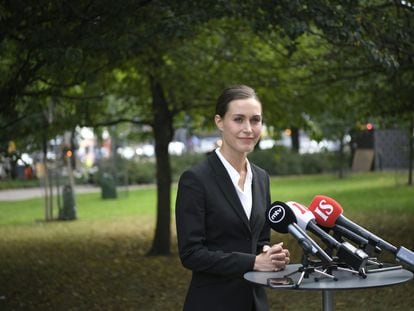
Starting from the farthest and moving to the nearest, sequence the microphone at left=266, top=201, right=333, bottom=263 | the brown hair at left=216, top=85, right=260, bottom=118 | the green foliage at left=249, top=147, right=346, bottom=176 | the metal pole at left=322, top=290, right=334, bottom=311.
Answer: the green foliage at left=249, top=147, right=346, bottom=176 → the brown hair at left=216, top=85, right=260, bottom=118 → the metal pole at left=322, top=290, right=334, bottom=311 → the microphone at left=266, top=201, right=333, bottom=263

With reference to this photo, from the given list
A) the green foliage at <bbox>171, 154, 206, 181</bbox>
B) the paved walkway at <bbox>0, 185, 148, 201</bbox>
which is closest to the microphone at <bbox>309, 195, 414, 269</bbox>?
the paved walkway at <bbox>0, 185, 148, 201</bbox>

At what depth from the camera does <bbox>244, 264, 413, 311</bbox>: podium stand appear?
3.26 metres

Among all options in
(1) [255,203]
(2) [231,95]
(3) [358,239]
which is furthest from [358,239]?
(2) [231,95]

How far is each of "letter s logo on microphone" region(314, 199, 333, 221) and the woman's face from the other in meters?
0.45

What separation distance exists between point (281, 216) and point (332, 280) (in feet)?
1.27

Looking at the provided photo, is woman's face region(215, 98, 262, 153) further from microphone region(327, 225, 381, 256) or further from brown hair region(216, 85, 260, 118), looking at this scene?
microphone region(327, 225, 381, 256)

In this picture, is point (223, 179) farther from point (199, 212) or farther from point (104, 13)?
point (104, 13)

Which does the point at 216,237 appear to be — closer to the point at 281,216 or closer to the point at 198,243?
the point at 198,243

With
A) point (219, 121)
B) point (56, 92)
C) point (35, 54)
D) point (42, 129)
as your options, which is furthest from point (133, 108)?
point (219, 121)

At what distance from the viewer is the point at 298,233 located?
3.44 meters

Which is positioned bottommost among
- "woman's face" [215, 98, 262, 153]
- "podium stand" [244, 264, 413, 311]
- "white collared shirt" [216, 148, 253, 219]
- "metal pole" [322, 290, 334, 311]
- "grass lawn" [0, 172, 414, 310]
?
"grass lawn" [0, 172, 414, 310]

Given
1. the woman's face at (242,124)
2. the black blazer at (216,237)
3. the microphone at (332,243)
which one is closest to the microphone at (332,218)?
the microphone at (332,243)

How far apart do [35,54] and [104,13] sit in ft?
3.57

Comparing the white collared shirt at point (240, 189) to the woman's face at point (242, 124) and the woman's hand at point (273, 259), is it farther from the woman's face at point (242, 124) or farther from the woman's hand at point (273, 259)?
the woman's hand at point (273, 259)
